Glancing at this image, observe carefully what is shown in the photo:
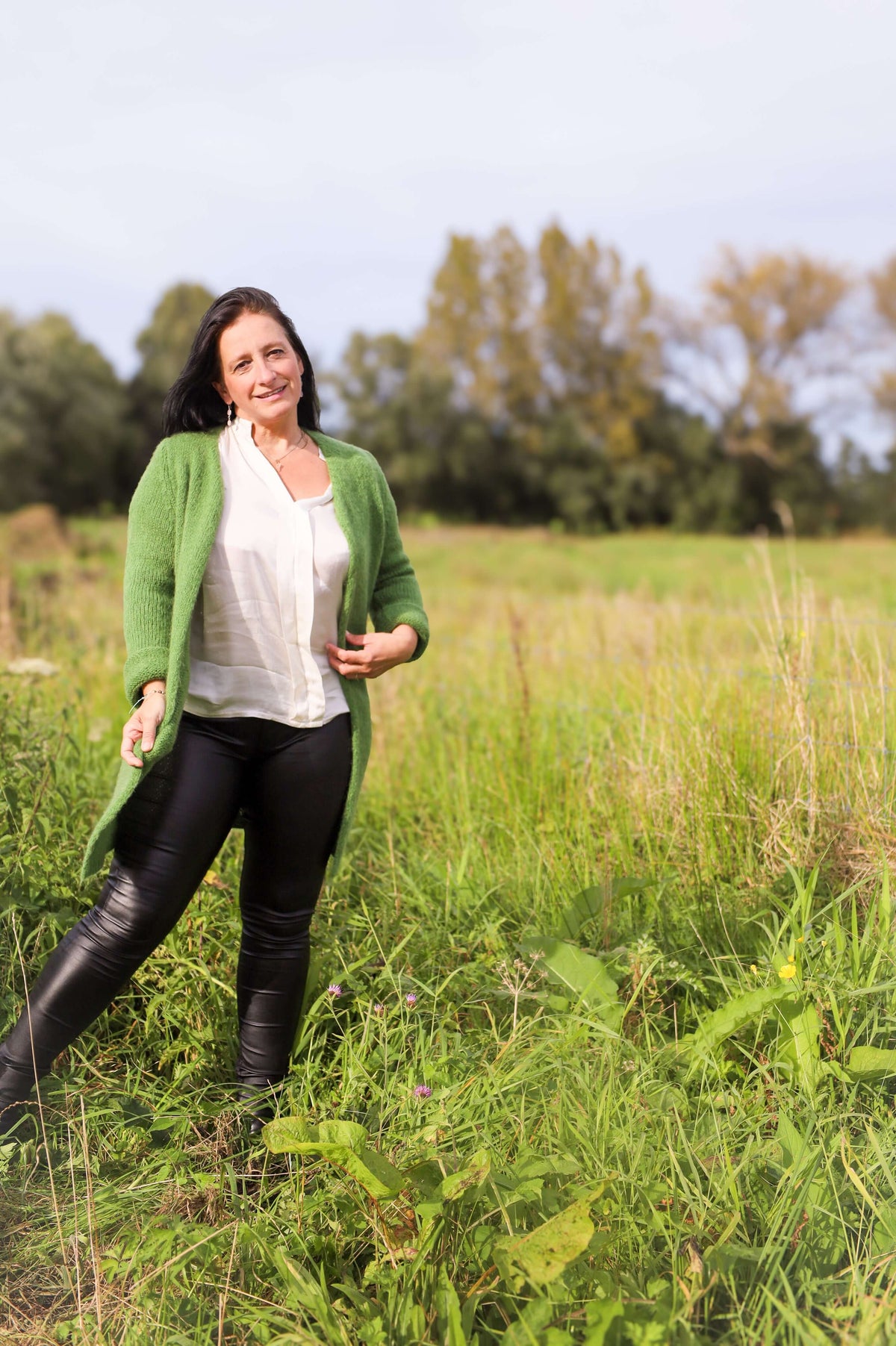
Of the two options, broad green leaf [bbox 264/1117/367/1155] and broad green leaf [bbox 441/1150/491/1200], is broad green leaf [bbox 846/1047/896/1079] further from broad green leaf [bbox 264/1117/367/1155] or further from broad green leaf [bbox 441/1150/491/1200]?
broad green leaf [bbox 264/1117/367/1155]

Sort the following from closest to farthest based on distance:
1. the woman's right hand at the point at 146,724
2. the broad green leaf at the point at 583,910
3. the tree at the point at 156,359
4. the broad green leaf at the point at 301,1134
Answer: the broad green leaf at the point at 301,1134 < the woman's right hand at the point at 146,724 < the broad green leaf at the point at 583,910 < the tree at the point at 156,359

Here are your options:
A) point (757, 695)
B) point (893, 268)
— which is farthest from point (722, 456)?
point (757, 695)

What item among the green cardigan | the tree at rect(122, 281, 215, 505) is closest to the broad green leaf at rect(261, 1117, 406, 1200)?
the green cardigan

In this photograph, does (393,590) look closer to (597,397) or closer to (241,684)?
(241,684)

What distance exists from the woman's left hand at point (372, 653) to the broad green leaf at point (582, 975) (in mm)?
776

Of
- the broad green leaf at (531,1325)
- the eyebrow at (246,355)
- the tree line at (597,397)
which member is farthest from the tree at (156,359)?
the broad green leaf at (531,1325)

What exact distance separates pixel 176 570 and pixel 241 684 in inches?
11.0

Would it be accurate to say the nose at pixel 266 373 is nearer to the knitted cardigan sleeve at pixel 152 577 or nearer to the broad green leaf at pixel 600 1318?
the knitted cardigan sleeve at pixel 152 577

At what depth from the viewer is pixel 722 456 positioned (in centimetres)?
3972

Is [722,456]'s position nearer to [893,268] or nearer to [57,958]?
[893,268]

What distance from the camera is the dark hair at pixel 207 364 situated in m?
2.48

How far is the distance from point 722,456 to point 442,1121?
130ft

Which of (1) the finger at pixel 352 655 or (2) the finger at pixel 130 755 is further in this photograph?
(1) the finger at pixel 352 655

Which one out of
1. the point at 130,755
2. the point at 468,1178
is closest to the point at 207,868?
the point at 130,755
